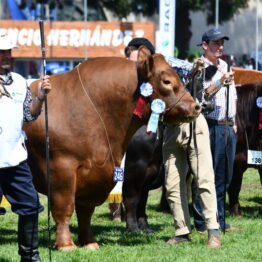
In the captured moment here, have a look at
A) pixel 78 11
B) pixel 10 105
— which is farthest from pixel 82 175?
pixel 78 11

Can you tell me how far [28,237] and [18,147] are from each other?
0.78 metres

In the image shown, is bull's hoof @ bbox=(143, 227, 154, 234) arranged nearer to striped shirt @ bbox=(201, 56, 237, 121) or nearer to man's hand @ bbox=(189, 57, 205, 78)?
striped shirt @ bbox=(201, 56, 237, 121)

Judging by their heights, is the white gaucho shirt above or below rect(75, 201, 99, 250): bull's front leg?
above

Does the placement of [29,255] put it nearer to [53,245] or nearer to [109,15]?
[53,245]

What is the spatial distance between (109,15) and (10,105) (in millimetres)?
37645

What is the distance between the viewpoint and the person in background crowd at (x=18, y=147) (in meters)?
6.14

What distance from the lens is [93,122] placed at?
7.18m

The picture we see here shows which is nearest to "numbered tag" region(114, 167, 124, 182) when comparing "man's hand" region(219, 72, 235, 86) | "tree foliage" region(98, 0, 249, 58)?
"man's hand" region(219, 72, 235, 86)

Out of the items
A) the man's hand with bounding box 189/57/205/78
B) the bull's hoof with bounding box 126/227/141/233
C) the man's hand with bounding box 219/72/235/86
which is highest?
the man's hand with bounding box 189/57/205/78

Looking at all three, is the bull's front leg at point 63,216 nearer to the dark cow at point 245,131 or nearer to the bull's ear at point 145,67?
the bull's ear at point 145,67

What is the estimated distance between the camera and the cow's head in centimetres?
711

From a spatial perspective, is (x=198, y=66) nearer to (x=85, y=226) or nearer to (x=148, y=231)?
(x=85, y=226)

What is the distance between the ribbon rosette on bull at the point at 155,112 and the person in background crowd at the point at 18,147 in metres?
1.19

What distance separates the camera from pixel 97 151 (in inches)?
282
